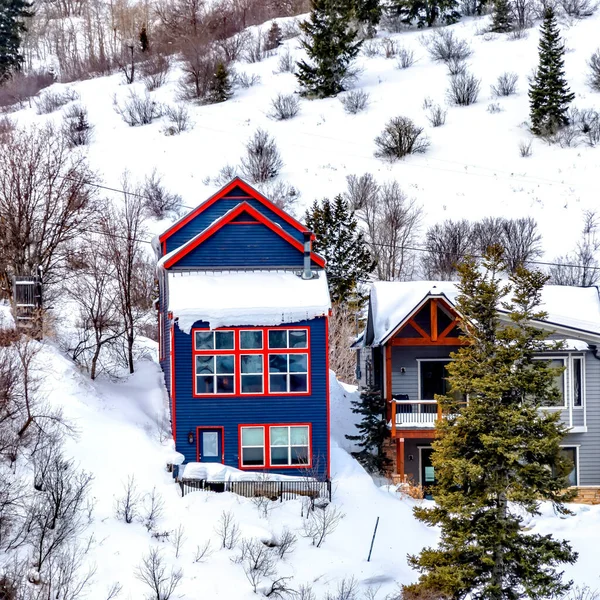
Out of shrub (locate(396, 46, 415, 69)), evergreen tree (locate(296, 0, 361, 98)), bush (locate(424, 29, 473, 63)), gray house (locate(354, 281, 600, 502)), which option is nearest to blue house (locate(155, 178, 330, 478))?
gray house (locate(354, 281, 600, 502))

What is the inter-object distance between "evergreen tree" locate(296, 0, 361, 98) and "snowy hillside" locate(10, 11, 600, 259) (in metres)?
1.49

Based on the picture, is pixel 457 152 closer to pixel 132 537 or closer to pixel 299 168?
pixel 299 168

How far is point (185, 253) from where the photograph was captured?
1148 inches

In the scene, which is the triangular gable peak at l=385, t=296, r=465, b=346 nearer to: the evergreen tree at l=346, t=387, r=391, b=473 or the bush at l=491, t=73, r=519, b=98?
the evergreen tree at l=346, t=387, r=391, b=473

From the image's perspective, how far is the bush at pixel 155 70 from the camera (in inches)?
3263

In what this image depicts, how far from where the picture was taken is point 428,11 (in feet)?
292

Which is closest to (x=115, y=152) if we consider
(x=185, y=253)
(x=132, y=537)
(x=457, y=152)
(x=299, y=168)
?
(x=299, y=168)

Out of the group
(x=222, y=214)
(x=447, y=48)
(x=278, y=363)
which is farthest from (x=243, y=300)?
(x=447, y=48)

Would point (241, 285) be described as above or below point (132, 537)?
above

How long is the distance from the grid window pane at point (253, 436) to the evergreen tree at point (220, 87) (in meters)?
55.5

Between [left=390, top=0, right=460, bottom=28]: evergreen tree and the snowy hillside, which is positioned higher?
[left=390, top=0, right=460, bottom=28]: evergreen tree

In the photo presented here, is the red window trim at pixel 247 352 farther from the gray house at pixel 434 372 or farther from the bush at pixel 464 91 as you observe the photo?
the bush at pixel 464 91

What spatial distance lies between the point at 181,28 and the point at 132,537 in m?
80.2

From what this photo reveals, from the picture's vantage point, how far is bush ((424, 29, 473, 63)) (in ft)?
258
